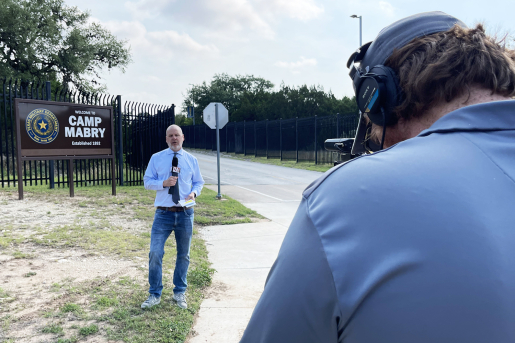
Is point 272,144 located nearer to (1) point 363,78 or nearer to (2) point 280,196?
(2) point 280,196

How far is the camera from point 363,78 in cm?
135

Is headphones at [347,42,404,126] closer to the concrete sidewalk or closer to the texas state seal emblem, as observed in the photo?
the concrete sidewalk

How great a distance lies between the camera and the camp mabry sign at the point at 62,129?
9.66 m

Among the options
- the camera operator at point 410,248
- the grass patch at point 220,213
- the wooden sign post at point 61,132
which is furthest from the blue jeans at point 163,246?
the wooden sign post at point 61,132

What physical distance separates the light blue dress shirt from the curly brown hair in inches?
139

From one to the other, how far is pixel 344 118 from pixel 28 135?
650 inches

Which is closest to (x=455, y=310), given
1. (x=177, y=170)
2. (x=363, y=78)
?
(x=363, y=78)

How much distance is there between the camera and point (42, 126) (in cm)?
996

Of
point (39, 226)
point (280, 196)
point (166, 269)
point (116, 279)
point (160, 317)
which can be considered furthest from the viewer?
point (280, 196)

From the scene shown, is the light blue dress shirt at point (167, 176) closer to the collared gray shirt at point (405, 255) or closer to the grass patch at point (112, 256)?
the grass patch at point (112, 256)

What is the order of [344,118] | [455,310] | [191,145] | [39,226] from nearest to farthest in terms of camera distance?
[455,310] < [39,226] < [344,118] < [191,145]

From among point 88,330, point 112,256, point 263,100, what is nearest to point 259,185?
point 112,256

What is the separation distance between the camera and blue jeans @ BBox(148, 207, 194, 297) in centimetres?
404

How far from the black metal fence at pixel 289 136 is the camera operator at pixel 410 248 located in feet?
67.6
